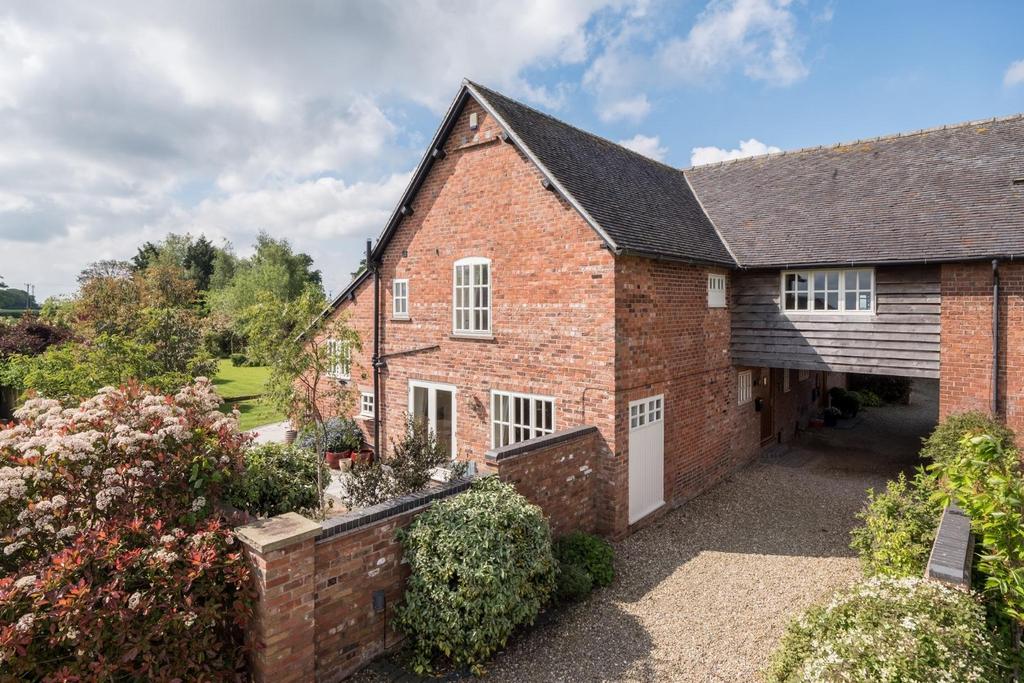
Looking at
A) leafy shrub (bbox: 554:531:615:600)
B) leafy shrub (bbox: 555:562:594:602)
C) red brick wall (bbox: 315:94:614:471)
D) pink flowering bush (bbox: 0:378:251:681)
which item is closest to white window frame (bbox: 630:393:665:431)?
red brick wall (bbox: 315:94:614:471)

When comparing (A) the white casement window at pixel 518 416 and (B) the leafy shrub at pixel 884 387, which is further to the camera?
(B) the leafy shrub at pixel 884 387

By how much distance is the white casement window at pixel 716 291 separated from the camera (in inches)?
527

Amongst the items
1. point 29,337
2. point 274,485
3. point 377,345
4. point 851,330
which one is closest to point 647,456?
point 851,330

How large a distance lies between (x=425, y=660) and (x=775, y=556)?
21.6 feet

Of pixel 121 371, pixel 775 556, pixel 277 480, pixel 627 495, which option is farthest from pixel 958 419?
pixel 121 371

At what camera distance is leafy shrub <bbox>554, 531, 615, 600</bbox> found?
797 centimetres

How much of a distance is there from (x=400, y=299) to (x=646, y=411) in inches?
284

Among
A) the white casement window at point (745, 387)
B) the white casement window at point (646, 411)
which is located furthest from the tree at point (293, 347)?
the white casement window at point (745, 387)

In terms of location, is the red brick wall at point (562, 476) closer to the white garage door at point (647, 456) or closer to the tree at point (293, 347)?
the white garage door at point (647, 456)

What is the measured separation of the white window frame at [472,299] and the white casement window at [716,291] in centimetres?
541

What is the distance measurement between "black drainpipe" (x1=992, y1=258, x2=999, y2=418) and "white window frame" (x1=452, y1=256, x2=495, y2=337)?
10.2m

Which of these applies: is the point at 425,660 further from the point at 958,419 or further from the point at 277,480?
the point at 958,419

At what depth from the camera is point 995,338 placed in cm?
1099

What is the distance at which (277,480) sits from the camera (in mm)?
7688
